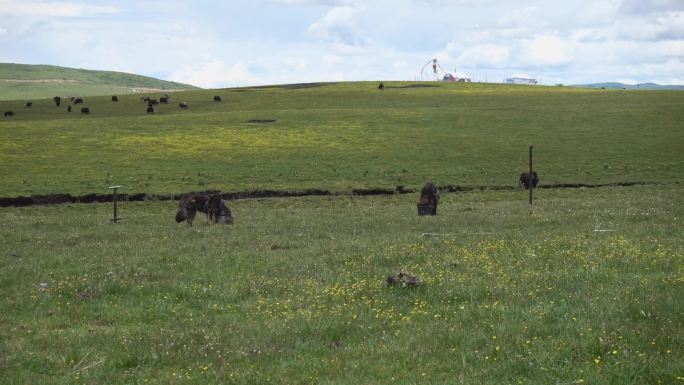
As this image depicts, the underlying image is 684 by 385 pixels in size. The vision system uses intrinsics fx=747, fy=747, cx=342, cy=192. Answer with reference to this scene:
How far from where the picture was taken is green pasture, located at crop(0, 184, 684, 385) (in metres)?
10.0

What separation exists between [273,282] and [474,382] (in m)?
7.74

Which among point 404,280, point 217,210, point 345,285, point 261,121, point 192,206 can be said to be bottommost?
point 217,210

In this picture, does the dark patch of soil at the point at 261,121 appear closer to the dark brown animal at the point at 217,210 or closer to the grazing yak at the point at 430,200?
the grazing yak at the point at 430,200

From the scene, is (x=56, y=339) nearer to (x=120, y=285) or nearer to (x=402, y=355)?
(x=120, y=285)

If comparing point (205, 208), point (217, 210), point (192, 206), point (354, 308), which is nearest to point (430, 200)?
point (217, 210)

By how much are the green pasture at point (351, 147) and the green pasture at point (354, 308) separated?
26.8 m

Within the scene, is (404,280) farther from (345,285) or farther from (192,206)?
(192,206)

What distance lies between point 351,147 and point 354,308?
53.9m

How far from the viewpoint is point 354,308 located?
13492 mm

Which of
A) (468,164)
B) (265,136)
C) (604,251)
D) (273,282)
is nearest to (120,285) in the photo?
(273,282)

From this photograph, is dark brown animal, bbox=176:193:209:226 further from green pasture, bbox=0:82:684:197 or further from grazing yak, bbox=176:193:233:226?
green pasture, bbox=0:82:684:197

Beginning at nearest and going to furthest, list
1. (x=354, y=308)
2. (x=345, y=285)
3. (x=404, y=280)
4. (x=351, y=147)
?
(x=354, y=308)
(x=404, y=280)
(x=345, y=285)
(x=351, y=147)

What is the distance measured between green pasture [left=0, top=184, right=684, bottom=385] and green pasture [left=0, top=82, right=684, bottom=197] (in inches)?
1056

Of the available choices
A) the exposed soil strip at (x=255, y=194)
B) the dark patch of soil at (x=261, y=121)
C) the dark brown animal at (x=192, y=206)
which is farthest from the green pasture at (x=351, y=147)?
the dark brown animal at (x=192, y=206)
